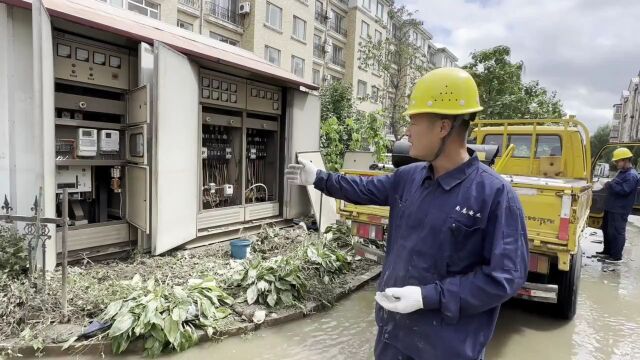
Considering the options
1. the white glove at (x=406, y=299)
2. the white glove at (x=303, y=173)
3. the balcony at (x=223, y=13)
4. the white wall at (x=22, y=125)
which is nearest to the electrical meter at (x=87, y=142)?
the white wall at (x=22, y=125)

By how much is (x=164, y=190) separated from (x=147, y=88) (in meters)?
1.30

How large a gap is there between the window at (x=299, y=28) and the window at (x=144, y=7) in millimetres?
8819

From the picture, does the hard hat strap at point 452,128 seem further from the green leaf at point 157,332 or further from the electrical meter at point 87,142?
the electrical meter at point 87,142

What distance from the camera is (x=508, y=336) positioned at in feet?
13.8

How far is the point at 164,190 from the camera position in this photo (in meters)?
5.16

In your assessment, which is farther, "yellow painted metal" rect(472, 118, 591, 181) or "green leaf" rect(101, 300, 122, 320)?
"yellow painted metal" rect(472, 118, 591, 181)

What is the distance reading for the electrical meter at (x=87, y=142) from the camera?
5.10 meters

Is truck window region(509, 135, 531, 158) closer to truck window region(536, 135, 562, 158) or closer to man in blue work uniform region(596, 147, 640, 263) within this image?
truck window region(536, 135, 562, 158)

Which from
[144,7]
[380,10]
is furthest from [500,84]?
[380,10]

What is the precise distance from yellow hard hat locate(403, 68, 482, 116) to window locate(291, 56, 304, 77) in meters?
21.9

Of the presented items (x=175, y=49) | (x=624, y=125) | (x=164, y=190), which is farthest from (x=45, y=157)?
(x=624, y=125)

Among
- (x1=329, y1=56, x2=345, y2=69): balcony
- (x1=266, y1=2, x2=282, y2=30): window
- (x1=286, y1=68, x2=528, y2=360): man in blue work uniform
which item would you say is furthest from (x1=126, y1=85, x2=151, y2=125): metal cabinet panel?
(x1=329, y1=56, x2=345, y2=69): balcony

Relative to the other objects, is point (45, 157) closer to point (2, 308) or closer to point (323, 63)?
point (2, 308)

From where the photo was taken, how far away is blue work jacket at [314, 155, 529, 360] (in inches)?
59.2
